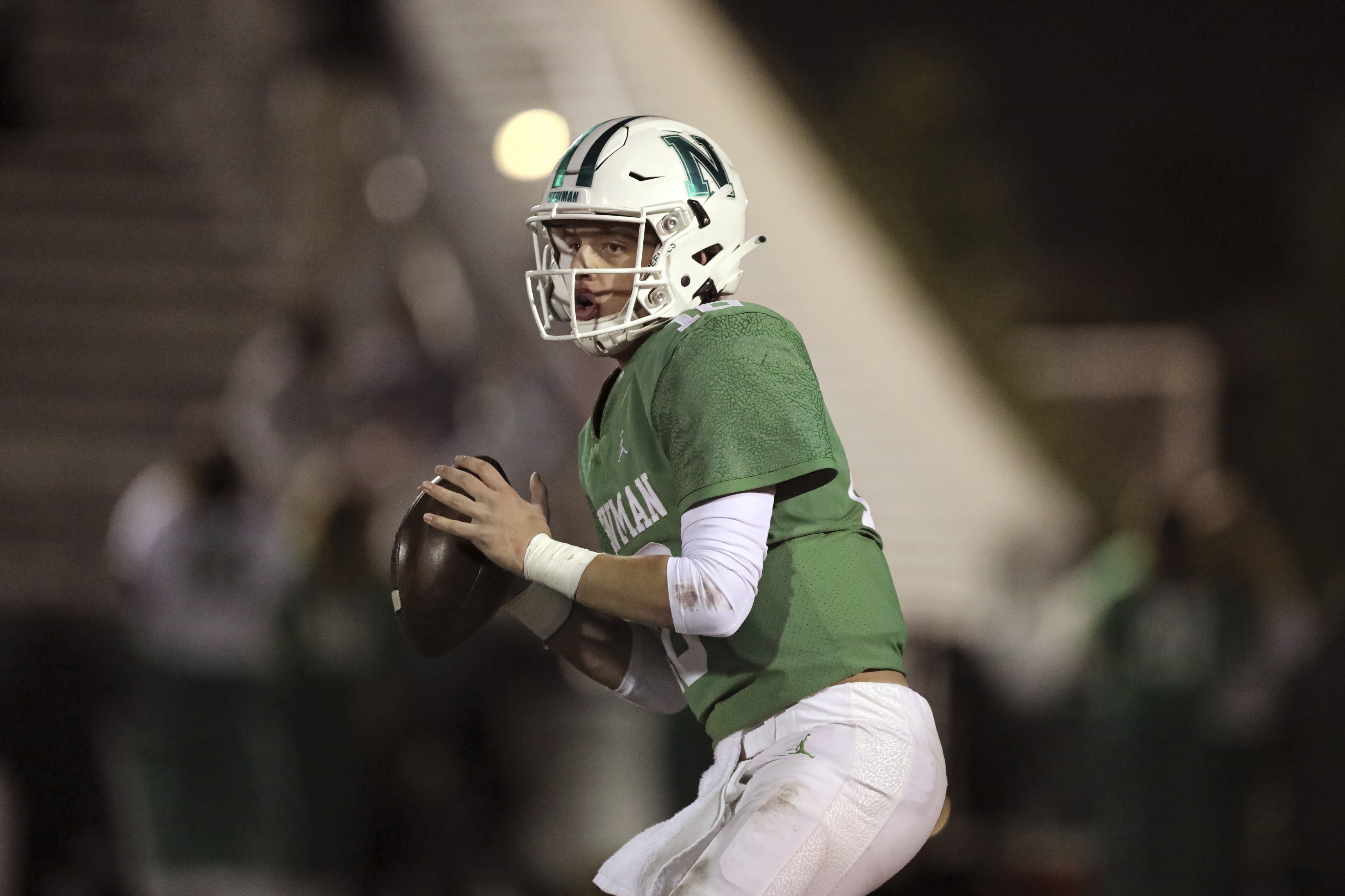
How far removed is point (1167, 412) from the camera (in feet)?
29.6

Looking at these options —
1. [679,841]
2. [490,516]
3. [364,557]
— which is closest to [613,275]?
[490,516]

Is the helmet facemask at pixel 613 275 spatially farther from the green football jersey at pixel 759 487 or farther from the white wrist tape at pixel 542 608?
the white wrist tape at pixel 542 608

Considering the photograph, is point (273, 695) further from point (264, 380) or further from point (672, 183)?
point (672, 183)

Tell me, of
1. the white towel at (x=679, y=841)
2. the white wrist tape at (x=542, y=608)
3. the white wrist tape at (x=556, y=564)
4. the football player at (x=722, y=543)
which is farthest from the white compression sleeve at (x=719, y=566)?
the white wrist tape at (x=542, y=608)

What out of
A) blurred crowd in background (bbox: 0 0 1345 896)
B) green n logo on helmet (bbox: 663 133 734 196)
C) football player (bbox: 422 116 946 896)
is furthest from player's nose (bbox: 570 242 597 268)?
blurred crowd in background (bbox: 0 0 1345 896)

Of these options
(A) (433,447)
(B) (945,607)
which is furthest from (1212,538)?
(A) (433,447)

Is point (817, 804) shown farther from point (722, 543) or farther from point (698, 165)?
point (698, 165)

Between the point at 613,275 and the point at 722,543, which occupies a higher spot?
the point at 613,275

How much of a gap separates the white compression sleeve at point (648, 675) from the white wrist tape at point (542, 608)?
0.14 metres

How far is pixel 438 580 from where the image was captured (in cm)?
254

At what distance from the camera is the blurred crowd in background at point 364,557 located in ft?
18.2

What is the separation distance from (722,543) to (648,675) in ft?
2.18

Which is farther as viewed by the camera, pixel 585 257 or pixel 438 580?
pixel 585 257

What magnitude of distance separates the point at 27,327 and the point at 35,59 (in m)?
1.78
